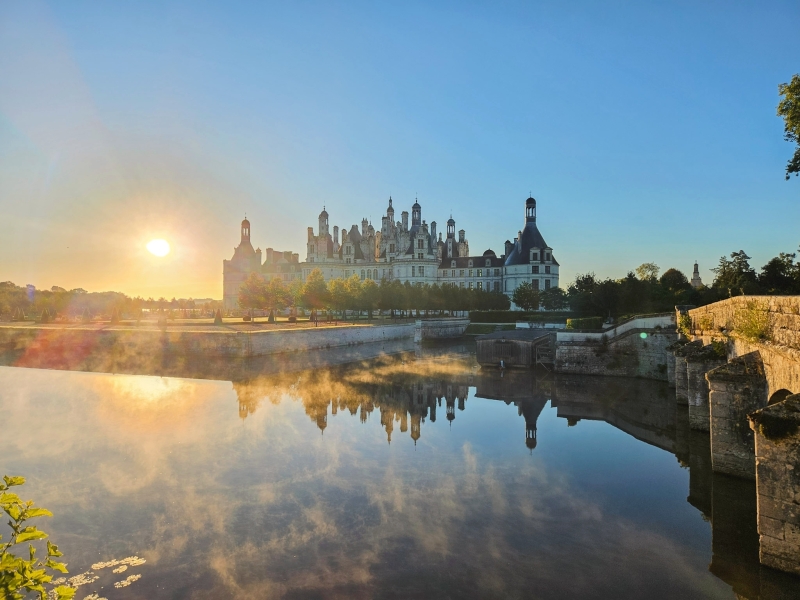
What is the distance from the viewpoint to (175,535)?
7375 millimetres

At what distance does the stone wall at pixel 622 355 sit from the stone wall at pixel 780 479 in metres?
14.6

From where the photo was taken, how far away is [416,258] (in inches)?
3332

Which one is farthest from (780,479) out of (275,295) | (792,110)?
(275,295)

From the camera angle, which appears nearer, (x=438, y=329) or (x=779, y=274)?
(x=779, y=274)

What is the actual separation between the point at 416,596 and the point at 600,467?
20.7 feet

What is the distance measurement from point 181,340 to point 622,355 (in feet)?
80.2

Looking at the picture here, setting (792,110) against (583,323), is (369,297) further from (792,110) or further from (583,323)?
(792,110)

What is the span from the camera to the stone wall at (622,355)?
66.1ft

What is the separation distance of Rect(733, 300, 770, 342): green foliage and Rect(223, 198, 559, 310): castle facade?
221ft

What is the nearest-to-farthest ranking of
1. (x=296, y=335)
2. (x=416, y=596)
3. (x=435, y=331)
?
(x=416, y=596) → (x=296, y=335) → (x=435, y=331)

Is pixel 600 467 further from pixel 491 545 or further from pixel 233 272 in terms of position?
pixel 233 272

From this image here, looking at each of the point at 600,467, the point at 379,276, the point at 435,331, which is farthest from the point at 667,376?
the point at 379,276

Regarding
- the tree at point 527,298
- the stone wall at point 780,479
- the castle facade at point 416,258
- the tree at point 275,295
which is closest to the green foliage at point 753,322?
the stone wall at point 780,479

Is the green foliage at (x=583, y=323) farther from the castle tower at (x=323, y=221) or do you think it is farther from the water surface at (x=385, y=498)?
the castle tower at (x=323, y=221)
